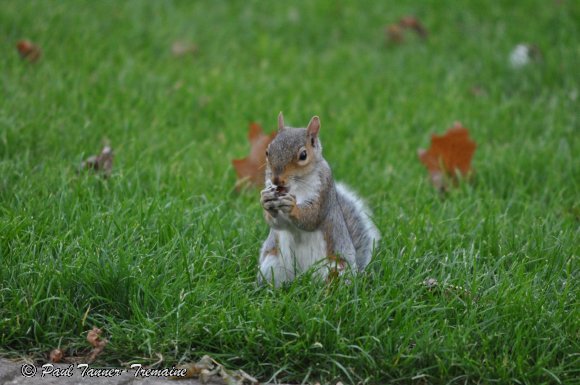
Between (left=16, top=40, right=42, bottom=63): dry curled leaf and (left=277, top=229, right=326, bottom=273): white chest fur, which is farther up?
(left=16, top=40, right=42, bottom=63): dry curled leaf

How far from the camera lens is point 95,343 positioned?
250 cm

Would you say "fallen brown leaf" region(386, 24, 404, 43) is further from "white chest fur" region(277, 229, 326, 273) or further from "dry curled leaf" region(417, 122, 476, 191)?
"white chest fur" region(277, 229, 326, 273)

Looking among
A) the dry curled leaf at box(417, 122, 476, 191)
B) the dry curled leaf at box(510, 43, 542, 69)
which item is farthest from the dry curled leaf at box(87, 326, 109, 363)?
the dry curled leaf at box(510, 43, 542, 69)

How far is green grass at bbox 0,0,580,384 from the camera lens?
2.55m

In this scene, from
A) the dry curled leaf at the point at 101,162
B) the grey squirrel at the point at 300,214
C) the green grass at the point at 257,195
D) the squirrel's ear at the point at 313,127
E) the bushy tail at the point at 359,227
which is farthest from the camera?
the dry curled leaf at the point at 101,162

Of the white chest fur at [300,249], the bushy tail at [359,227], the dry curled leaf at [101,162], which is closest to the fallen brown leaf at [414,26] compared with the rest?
the dry curled leaf at [101,162]

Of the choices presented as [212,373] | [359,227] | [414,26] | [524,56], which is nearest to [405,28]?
[414,26]

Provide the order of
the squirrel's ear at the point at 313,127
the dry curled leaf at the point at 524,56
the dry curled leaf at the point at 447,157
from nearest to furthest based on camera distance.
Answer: the squirrel's ear at the point at 313,127
the dry curled leaf at the point at 447,157
the dry curled leaf at the point at 524,56

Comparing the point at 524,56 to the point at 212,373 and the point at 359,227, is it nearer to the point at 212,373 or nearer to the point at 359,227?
the point at 359,227

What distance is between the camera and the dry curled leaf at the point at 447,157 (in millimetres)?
3914

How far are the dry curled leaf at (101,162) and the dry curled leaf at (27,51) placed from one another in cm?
131

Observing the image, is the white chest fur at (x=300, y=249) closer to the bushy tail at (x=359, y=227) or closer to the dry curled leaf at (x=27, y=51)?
the bushy tail at (x=359, y=227)

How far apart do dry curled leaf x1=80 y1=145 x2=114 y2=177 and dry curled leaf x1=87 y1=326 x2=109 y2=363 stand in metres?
1.19

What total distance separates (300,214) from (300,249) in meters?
0.16
